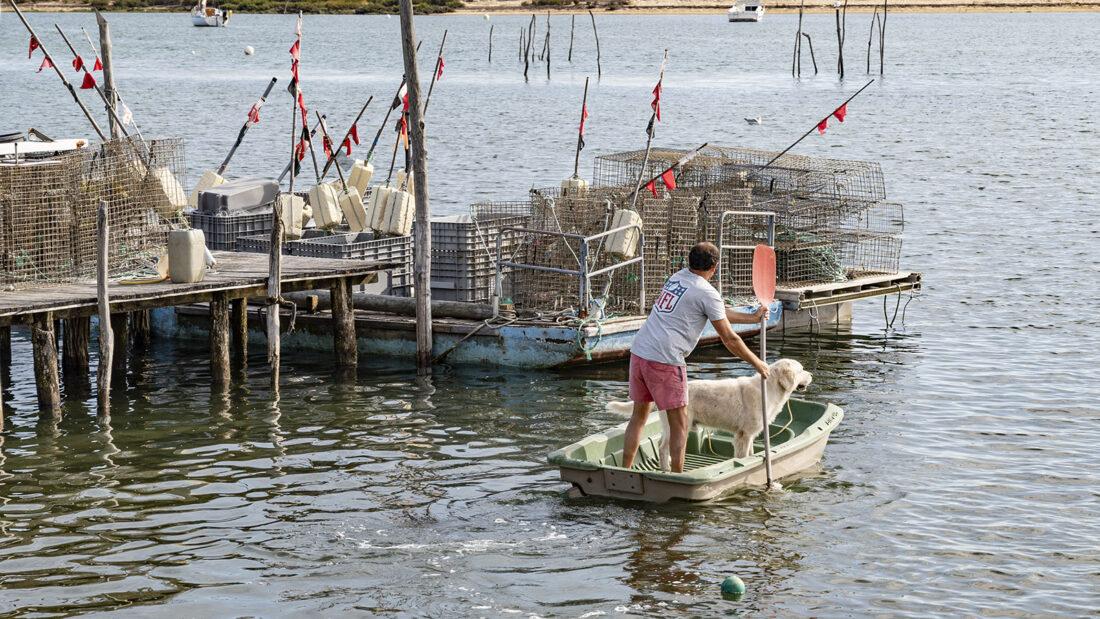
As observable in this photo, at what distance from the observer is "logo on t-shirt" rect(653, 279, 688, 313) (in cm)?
1248

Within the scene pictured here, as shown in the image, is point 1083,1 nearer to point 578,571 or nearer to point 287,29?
point 287,29

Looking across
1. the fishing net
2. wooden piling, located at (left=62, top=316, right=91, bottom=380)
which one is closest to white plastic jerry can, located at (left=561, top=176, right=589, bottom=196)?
the fishing net

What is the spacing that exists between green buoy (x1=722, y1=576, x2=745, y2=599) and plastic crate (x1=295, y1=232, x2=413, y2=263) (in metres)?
9.33

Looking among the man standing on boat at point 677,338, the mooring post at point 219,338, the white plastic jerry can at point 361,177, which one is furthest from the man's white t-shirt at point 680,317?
the white plastic jerry can at point 361,177

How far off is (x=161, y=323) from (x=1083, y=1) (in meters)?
154

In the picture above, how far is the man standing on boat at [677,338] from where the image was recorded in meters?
12.4

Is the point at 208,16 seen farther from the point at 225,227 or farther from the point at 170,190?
the point at 170,190

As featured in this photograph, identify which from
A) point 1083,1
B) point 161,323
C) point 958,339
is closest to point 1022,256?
point 958,339

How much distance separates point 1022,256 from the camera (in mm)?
28547

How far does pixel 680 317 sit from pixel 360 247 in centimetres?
857

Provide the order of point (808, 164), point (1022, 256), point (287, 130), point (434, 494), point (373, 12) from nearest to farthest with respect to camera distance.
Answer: point (434, 494), point (808, 164), point (1022, 256), point (287, 130), point (373, 12)

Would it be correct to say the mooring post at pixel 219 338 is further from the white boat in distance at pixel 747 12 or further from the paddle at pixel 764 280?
the white boat in distance at pixel 747 12

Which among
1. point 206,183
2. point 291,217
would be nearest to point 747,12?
point 206,183

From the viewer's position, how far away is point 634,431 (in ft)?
42.9
